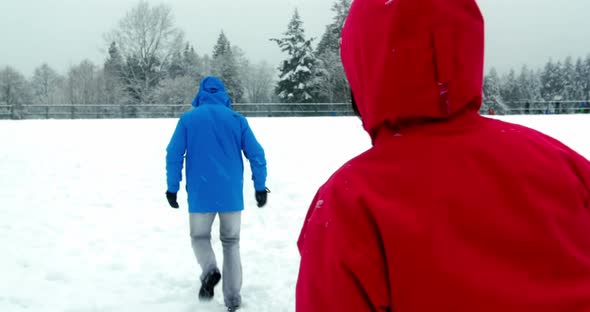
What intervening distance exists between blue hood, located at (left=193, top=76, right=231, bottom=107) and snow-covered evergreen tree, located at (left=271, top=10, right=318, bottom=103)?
38.4 meters

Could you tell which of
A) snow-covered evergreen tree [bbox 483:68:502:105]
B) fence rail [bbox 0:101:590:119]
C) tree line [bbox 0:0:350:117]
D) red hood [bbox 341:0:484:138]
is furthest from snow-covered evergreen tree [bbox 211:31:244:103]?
red hood [bbox 341:0:484:138]

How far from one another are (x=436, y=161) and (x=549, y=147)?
0.32 metres

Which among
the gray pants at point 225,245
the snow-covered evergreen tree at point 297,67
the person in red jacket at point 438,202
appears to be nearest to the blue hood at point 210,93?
the gray pants at point 225,245

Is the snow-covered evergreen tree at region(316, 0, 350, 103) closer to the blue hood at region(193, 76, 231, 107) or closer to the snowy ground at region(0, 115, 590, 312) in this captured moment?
the snowy ground at region(0, 115, 590, 312)

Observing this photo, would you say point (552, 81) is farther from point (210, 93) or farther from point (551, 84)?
point (210, 93)

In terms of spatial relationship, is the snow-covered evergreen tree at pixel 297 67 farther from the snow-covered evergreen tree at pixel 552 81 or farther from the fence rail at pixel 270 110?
the snow-covered evergreen tree at pixel 552 81

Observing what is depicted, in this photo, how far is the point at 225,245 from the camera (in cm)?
374

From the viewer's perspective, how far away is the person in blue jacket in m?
3.59

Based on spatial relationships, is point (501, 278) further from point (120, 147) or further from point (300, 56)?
point (300, 56)

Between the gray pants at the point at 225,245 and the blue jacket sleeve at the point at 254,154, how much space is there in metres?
0.36

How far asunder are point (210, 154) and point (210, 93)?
0.53 metres

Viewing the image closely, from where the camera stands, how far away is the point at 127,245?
19.4ft

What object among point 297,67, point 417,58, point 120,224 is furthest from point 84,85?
point 417,58

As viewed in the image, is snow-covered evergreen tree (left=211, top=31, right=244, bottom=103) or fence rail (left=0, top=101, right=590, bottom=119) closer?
fence rail (left=0, top=101, right=590, bottom=119)
